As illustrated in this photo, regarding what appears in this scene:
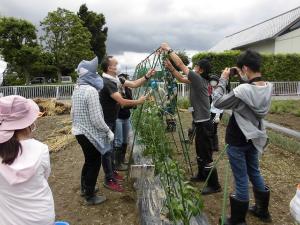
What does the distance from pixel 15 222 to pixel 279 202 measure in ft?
10.8

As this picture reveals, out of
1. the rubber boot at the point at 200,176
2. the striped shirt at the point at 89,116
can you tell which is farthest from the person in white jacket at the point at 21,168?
the rubber boot at the point at 200,176

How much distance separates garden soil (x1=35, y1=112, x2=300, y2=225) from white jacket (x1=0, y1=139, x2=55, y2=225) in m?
1.88

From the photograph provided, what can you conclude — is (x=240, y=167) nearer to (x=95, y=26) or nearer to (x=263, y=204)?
(x=263, y=204)

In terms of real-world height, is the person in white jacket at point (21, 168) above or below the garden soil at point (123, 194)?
above

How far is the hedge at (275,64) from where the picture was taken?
21.3 metres

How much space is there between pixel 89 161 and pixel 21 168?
2.22 metres

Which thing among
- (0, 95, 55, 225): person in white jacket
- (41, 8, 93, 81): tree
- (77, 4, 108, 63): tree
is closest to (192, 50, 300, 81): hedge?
(41, 8, 93, 81): tree

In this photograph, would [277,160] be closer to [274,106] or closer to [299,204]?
[299,204]

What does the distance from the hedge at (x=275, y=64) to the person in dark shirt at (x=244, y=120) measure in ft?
58.7

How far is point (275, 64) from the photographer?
2119cm

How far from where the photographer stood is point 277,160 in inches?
243

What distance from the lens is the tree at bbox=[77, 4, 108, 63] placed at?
35062 mm

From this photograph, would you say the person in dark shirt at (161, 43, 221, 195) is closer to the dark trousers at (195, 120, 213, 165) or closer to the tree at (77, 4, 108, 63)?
the dark trousers at (195, 120, 213, 165)

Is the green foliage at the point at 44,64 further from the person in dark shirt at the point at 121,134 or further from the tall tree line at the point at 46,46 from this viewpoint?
the person in dark shirt at the point at 121,134
